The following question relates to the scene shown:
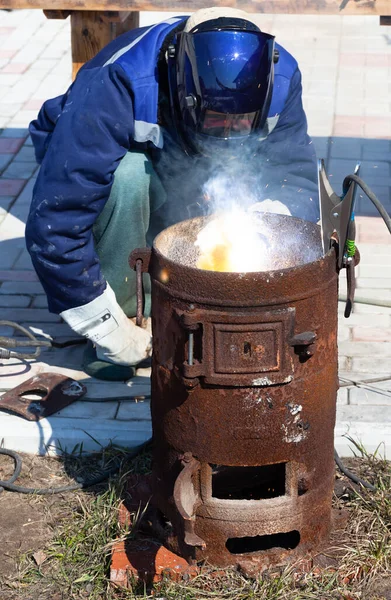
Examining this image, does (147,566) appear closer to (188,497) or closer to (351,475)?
(188,497)

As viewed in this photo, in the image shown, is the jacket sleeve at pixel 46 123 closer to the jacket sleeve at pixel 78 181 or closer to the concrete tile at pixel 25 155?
the jacket sleeve at pixel 78 181

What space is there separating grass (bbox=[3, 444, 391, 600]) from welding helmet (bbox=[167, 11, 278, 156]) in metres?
1.21

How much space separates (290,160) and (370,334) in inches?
33.7

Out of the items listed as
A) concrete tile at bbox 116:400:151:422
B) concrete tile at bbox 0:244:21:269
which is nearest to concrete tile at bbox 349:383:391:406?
concrete tile at bbox 116:400:151:422

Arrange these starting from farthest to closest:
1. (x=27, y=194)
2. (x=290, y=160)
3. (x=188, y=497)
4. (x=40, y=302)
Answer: (x=27, y=194)
(x=40, y=302)
(x=290, y=160)
(x=188, y=497)

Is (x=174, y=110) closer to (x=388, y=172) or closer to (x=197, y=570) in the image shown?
(x=197, y=570)

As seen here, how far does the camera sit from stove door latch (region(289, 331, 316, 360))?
2.47m

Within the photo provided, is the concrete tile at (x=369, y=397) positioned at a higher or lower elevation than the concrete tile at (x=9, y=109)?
higher

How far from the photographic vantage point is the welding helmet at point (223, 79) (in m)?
3.07

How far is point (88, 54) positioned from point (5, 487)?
2368 mm

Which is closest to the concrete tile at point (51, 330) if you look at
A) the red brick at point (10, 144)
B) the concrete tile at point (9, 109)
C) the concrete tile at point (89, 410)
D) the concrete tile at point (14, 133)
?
the concrete tile at point (89, 410)

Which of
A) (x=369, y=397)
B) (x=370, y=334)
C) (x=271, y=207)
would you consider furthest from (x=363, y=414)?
(x=271, y=207)

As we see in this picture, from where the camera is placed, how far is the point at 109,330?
11.7 ft

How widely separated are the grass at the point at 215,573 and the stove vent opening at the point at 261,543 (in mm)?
140
